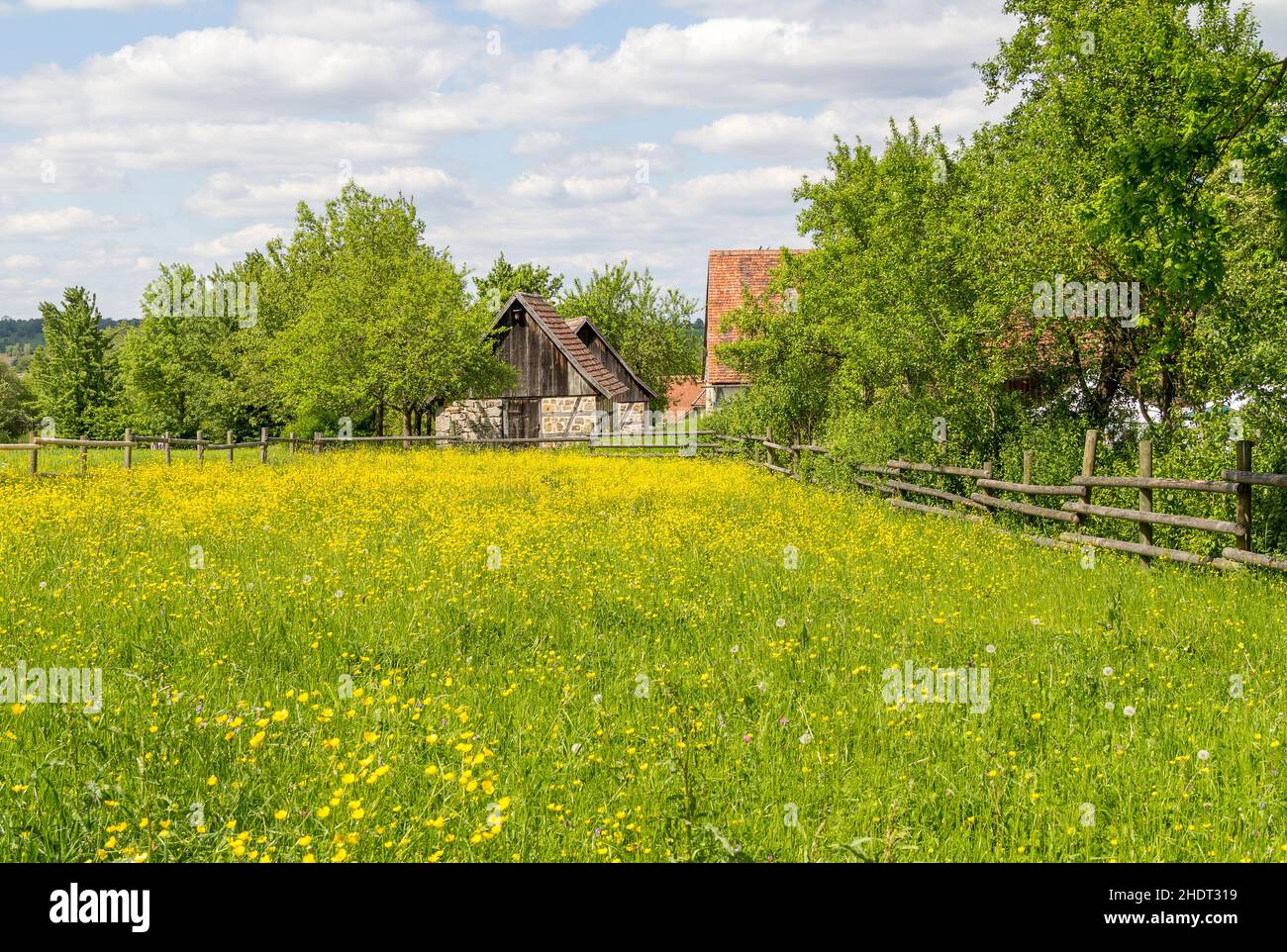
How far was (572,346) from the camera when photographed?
1665 inches

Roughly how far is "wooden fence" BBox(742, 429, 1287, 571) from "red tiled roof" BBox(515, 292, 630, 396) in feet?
80.3

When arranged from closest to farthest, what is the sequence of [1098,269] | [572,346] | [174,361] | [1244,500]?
[1244,500] → [1098,269] → [572,346] → [174,361]

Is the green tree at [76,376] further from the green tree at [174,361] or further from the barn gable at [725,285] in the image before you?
the barn gable at [725,285]

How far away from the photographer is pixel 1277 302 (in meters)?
10.7

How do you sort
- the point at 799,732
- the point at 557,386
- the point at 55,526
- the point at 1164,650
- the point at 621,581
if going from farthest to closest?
the point at 557,386 < the point at 55,526 < the point at 621,581 < the point at 1164,650 < the point at 799,732

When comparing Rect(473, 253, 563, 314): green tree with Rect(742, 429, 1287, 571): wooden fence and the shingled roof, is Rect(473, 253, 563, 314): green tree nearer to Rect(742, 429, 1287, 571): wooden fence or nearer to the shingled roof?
the shingled roof

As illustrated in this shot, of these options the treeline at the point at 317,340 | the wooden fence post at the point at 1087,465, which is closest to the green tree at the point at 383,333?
the treeline at the point at 317,340

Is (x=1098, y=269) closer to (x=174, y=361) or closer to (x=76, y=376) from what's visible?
(x=174, y=361)

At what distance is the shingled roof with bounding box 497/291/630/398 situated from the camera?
136 ft

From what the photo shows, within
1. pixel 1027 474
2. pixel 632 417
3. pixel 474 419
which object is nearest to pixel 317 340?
pixel 474 419

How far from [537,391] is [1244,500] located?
34.7 metres

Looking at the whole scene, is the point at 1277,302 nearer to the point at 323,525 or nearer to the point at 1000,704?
the point at 1000,704
